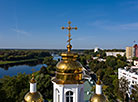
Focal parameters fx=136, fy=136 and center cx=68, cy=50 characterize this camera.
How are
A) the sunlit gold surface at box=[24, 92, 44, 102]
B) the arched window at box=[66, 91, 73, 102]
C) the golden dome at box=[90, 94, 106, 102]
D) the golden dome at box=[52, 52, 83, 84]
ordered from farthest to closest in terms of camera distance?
the sunlit gold surface at box=[24, 92, 44, 102]
the golden dome at box=[90, 94, 106, 102]
the arched window at box=[66, 91, 73, 102]
the golden dome at box=[52, 52, 83, 84]

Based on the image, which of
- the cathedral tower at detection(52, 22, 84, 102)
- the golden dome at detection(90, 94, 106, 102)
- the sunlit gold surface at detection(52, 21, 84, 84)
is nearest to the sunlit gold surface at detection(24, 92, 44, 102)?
the cathedral tower at detection(52, 22, 84, 102)

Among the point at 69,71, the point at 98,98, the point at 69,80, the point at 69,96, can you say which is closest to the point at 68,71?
the point at 69,71

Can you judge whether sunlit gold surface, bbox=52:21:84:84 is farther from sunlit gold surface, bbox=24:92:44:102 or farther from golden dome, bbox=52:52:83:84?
sunlit gold surface, bbox=24:92:44:102

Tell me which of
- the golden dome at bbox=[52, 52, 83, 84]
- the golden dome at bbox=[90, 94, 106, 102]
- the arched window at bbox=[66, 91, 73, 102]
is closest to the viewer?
the golden dome at bbox=[52, 52, 83, 84]

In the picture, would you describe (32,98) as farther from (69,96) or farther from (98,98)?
(98,98)

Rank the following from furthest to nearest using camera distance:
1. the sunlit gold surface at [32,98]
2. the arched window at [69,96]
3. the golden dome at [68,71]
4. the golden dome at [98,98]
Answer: the sunlit gold surface at [32,98] → the golden dome at [98,98] → the arched window at [69,96] → the golden dome at [68,71]

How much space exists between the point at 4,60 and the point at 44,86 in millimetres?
84013

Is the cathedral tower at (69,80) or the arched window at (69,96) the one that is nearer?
the cathedral tower at (69,80)

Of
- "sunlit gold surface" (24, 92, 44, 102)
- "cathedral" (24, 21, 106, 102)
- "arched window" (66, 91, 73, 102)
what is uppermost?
"cathedral" (24, 21, 106, 102)

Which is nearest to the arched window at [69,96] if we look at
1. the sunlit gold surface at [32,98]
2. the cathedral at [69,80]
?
the cathedral at [69,80]

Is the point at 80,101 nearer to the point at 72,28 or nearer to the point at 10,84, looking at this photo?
the point at 72,28

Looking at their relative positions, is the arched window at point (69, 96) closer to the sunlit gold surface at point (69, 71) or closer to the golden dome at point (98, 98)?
the sunlit gold surface at point (69, 71)

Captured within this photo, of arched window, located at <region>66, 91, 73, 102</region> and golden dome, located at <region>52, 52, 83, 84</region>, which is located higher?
golden dome, located at <region>52, 52, 83, 84</region>

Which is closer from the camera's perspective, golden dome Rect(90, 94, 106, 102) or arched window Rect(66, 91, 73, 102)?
arched window Rect(66, 91, 73, 102)
